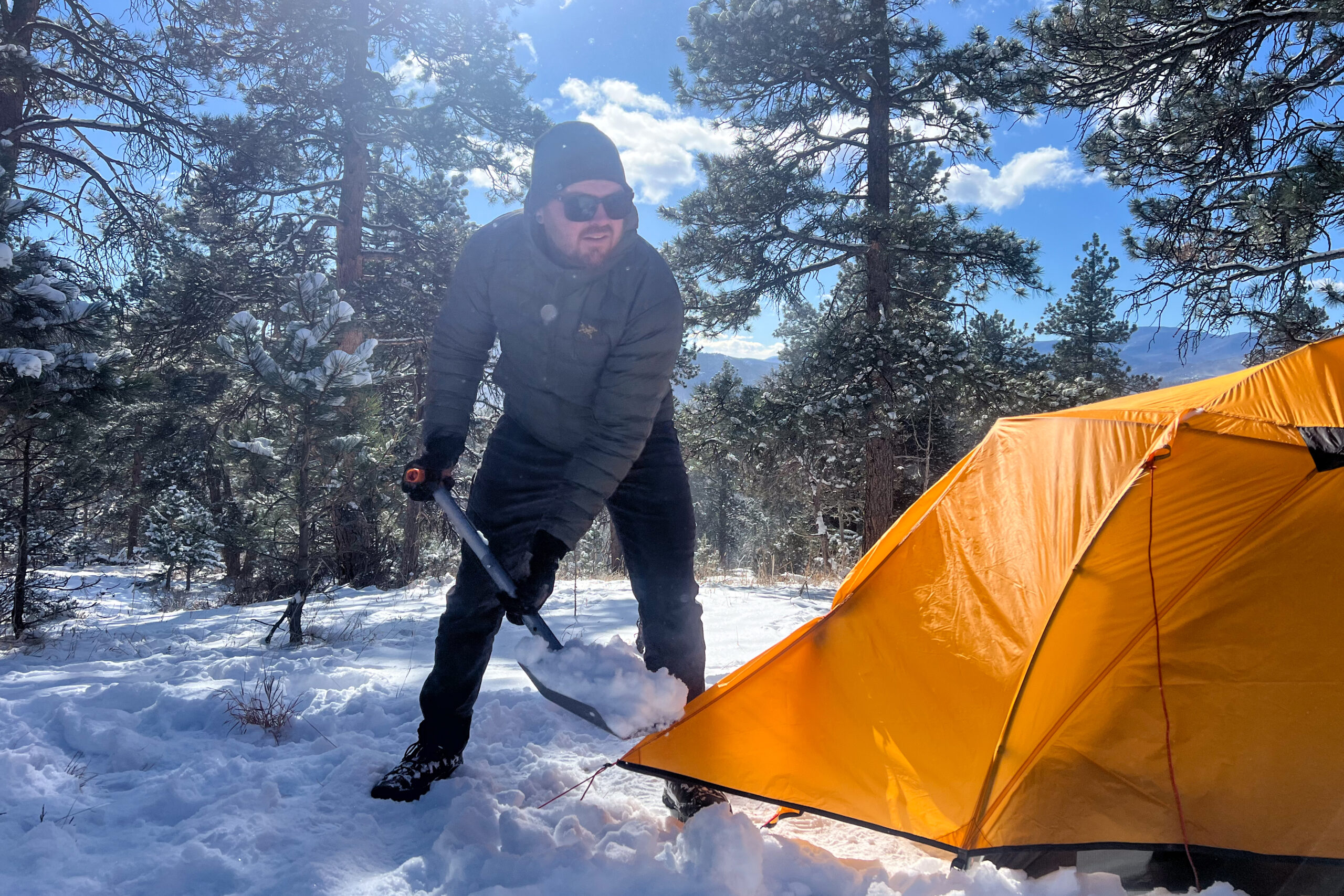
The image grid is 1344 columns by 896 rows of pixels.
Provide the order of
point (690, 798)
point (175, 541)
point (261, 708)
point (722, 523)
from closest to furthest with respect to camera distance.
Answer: point (690, 798) → point (261, 708) → point (175, 541) → point (722, 523)

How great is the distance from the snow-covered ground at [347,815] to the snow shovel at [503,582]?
382 millimetres

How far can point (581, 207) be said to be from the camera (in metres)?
2.24

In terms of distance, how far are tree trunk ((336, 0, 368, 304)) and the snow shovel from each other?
6970 millimetres

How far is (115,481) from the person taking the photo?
6.77 m

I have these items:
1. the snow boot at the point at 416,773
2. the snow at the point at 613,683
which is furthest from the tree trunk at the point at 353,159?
the snow at the point at 613,683

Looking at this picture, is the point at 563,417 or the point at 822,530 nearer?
the point at 563,417

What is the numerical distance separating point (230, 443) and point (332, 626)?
1.62m

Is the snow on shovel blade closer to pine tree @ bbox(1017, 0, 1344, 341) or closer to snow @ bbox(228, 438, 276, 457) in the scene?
snow @ bbox(228, 438, 276, 457)

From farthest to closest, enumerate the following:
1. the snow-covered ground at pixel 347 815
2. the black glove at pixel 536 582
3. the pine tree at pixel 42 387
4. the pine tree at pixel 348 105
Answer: the pine tree at pixel 348 105
the pine tree at pixel 42 387
the black glove at pixel 536 582
the snow-covered ground at pixel 347 815

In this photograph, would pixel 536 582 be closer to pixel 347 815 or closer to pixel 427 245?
pixel 347 815

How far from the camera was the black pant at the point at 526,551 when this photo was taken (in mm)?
2357

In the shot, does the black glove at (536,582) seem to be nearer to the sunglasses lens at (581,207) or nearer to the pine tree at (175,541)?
the sunglasses lens at (581,207)

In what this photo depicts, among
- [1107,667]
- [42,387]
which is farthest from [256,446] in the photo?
[1107,667]

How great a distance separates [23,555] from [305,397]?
237 cm
